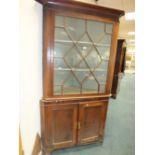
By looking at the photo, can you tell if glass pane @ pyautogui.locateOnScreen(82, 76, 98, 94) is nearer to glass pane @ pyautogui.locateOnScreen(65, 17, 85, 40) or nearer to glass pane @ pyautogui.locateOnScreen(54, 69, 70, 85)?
glass pane @ pyautogui.locateOnScreen(54, 69, 70, 85)

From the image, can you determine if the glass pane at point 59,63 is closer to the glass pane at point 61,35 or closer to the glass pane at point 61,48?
the glass pane at point 61,48

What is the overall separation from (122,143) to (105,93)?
919 millimetres

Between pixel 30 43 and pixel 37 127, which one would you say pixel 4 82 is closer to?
pixel 30 43

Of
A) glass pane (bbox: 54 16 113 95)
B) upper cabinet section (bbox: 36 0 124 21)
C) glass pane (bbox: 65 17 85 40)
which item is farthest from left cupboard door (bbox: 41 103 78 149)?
upper cabinet section (bbox: 36 0 124 21)

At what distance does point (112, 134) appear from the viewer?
315 cm

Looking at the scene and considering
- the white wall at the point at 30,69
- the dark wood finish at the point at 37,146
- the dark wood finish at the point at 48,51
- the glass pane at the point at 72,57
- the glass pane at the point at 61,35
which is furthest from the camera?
the glass pane at the point at 72,57

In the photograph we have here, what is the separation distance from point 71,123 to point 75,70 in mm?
753

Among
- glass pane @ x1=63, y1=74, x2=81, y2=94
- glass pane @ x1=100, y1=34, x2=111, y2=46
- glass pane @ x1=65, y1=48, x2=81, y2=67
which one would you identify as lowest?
glass pane @ x1=63, y1=74, x2=81, y2=94

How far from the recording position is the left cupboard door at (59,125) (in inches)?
88.4

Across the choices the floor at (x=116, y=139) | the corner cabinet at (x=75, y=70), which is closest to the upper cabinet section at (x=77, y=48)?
the corner cabinet at (x=75, y=70)

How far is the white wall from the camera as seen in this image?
1.72 meters

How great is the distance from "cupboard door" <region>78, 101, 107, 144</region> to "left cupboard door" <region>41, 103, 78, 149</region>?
3.8 inches

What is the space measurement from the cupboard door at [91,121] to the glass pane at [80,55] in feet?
0.75
